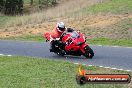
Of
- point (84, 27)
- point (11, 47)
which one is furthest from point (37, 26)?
point (11, 47)

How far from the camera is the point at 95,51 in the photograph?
18.7 m

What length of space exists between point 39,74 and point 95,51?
6494 millimetres

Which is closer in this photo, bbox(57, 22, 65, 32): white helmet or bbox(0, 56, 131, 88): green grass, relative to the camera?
bbox(0, 56, 131, 88): green grass

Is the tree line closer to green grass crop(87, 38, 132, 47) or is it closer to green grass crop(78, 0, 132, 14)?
green grass crop(78, 0, 132, 14)

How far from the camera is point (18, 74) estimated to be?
41.3 feet

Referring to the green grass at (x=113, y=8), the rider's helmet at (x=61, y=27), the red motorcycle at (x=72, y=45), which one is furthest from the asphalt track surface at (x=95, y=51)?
the green grass at (x=113, y=8)

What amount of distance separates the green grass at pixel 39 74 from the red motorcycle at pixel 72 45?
6.22 ft

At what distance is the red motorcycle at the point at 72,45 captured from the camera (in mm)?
16781

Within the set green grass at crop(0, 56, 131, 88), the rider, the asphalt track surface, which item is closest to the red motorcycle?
the rider

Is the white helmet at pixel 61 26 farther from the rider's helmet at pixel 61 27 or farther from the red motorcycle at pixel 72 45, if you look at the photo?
the red motorcycle at pixel 72 45

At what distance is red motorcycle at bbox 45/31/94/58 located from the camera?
55.1 feet

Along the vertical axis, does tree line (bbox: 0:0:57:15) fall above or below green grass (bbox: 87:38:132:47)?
below

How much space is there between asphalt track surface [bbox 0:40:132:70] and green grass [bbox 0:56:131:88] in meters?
1.35

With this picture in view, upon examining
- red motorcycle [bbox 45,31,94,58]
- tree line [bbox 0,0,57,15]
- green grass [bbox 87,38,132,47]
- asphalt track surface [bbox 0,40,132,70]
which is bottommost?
tree line [bbox 0,0,57,15]
